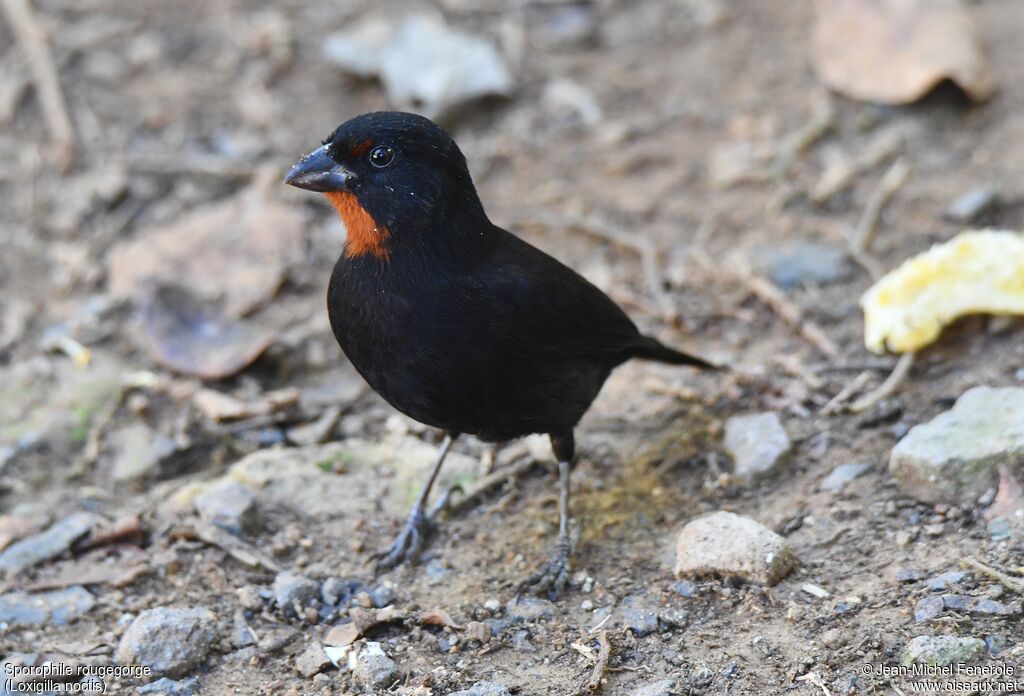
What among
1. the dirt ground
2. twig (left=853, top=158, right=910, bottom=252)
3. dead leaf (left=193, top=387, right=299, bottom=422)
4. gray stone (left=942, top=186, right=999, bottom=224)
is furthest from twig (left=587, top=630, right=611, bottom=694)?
→ gray stone (left=942, top=186, right=999, bottom=224)

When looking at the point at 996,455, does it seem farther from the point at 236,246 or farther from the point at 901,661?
the point at 236,246

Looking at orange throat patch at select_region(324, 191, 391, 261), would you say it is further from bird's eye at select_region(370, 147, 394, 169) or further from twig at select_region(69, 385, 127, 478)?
twig at select_region(69, 385, 127, 478)

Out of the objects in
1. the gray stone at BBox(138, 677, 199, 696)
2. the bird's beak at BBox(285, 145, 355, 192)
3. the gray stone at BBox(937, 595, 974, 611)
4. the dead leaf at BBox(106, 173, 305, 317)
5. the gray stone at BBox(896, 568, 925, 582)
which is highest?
the bird's beak at BBox(285, 145, 355, 192)

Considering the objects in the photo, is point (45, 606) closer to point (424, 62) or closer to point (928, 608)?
point (928, 608)

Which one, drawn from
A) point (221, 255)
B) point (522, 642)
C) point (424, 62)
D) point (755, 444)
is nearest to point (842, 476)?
point (755, 444)

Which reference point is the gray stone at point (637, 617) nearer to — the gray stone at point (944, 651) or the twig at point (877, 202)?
the gray stone at point (944, 651)

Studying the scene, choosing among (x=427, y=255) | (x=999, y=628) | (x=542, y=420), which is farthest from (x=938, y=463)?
(x=427, y=255)
